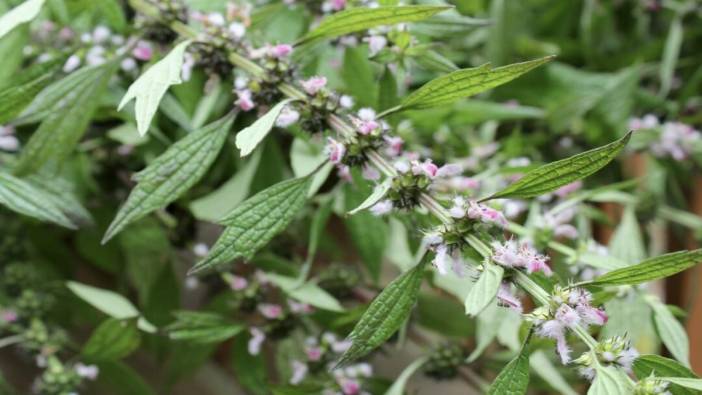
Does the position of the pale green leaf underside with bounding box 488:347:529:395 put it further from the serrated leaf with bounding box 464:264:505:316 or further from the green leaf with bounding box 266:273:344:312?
the green leaf with bounding box 266:273:344:312

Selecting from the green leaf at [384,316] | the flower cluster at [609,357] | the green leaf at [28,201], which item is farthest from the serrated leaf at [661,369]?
the green leaf at [28,201]

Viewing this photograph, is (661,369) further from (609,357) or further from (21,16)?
(21,16)

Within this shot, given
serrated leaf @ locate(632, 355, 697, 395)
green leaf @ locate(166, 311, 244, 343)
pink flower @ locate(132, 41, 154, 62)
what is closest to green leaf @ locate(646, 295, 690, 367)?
serrated leaf @ locate(632, 355, 697, 395)

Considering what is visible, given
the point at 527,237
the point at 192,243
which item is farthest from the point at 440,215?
the point at 192,243

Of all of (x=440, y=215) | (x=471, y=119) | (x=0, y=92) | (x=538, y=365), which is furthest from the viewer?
(x=471, y=119)

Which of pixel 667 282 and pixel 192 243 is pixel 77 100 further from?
pixel 667 282

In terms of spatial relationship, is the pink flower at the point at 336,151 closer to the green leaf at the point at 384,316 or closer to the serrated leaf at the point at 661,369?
the green leaf at the point at 384,316
